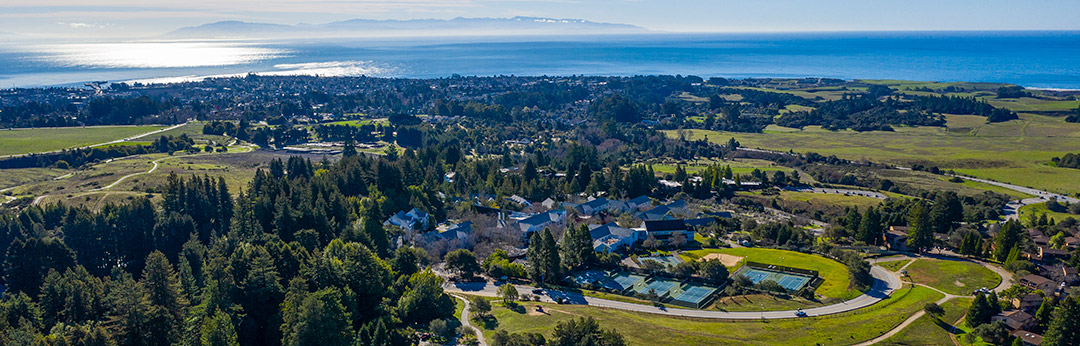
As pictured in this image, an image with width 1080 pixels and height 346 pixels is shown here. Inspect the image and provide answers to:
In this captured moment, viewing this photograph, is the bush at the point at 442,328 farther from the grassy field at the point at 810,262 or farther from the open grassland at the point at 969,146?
the open grassland at the point at 969,146

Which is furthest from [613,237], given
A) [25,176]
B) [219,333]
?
[25,176]

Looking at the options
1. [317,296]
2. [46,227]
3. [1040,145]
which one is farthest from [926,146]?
[46,227]

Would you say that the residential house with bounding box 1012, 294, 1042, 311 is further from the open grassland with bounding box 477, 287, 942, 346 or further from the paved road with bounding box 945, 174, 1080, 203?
the paved road with bounding box 945, 174, 1080, 203

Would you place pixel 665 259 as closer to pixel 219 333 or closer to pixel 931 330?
pixel 931 330

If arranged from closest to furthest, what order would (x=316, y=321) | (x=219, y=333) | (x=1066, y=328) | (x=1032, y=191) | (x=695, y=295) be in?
(x=219, y=333), (x=316, y=321), (x=1066, y=328), (x=695, y=295), (x=1032, y=191)

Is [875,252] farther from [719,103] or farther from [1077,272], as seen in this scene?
[719,103]

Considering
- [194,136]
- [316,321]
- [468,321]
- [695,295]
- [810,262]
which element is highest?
[316,321]
